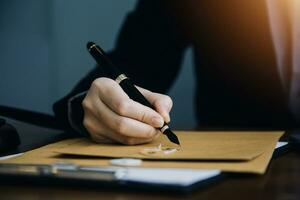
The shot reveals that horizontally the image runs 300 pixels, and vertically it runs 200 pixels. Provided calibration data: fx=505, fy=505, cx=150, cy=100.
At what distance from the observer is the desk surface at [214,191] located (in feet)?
1.43

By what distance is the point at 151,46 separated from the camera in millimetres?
1275

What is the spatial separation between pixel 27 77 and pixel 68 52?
153 mm

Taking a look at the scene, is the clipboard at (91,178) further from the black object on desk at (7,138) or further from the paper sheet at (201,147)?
the black object on desk at (7,138)

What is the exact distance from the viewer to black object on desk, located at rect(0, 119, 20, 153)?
2.28 feet

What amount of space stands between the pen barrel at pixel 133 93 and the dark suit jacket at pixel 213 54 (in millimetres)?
457

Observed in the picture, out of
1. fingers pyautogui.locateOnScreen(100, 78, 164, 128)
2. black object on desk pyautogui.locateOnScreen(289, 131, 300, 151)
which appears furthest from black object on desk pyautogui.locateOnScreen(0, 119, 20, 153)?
black object on desk pyautogui.locateOnScreen(289, 131, 300, 151)

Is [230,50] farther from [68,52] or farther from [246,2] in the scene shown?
[68,52]

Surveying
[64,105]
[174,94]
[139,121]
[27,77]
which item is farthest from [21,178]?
[27,77]

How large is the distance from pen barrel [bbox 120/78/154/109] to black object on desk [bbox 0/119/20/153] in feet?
0.56

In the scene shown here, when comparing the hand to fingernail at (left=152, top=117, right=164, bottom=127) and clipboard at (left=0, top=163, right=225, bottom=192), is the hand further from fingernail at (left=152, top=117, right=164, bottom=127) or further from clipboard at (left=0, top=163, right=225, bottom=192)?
clipboard at (left=0, top=163, right=225, bottom=192)

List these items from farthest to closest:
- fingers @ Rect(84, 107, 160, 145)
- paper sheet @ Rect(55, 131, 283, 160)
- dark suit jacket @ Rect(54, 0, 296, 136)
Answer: dark suit jacket @ Rect(54, 0, 296, 136), fingers @ Rect(84, 107, 160, 145), paper sheet @ Rect(55, 131, 283, 160)

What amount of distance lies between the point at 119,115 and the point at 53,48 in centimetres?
69

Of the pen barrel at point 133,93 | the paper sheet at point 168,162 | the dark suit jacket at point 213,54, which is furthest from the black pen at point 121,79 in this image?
the dark suit jacket at point 213,54

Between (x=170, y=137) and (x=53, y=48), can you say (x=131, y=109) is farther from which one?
(x=53, y=48)
